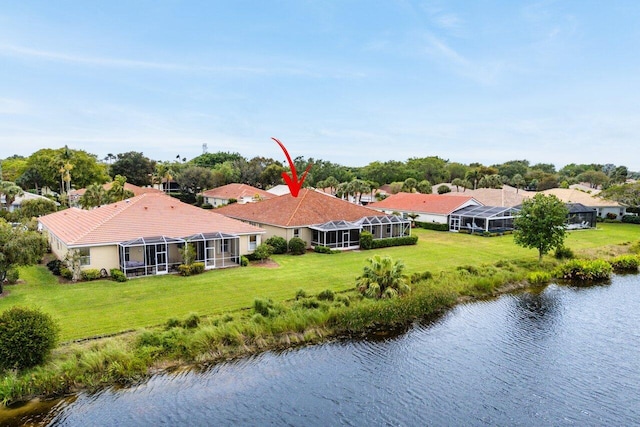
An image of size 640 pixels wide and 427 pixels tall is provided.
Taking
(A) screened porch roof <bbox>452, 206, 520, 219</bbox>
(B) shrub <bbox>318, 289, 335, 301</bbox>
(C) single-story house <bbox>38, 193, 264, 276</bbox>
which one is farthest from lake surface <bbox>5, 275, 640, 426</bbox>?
(A) screened porch roof <bbox>452, 206, 520, 219</bbox>

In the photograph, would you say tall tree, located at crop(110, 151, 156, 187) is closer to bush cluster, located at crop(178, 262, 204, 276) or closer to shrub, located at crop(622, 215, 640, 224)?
bush cluster, located at crop(178, 262, 204, 276)

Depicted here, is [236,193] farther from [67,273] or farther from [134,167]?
[67,273]

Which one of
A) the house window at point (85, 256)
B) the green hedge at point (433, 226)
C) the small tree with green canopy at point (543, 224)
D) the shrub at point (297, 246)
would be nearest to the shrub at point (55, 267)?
the house window at point (85, 256)

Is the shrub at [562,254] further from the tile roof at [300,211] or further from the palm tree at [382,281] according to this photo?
the palm tree at [382,281]

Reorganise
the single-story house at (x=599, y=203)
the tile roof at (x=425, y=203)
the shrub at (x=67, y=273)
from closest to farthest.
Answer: the shrub at (x=67, y=273)
the tile roof at (x=425, y=203)
the single-story house at (x=599, y=203)

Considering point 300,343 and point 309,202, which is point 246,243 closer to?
point 309,202

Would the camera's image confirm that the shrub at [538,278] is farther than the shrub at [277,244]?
No

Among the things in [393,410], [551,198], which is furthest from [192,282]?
[551,198]
